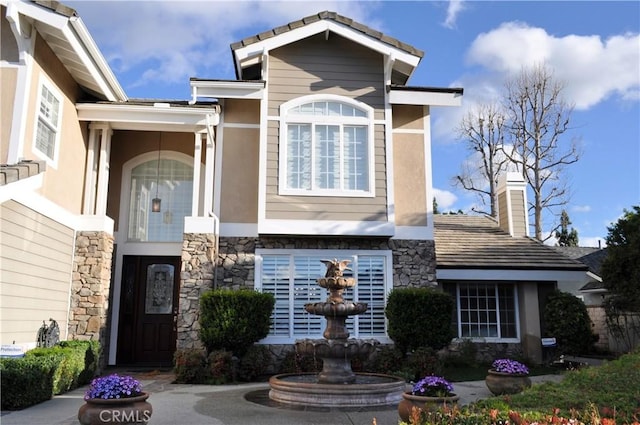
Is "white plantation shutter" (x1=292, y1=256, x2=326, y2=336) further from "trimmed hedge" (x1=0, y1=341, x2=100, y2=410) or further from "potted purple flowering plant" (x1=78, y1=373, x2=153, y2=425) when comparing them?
"potted purple flowering plant" (x1=78, y1=373, x2=153, y2=425)

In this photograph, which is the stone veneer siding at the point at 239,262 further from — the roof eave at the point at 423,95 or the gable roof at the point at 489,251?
the roof eave at the point at 423,95

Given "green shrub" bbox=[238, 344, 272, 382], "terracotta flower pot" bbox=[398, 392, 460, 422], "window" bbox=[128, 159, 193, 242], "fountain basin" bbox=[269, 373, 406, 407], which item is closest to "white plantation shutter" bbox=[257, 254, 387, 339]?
"green shrub" bbox=[238, 344, 272, 382]

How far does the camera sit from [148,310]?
12.4m

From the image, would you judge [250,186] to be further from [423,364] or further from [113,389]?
[113,389]

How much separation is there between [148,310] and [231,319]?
3041mm

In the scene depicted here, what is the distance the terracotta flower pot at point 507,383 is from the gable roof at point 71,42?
8.68 metres

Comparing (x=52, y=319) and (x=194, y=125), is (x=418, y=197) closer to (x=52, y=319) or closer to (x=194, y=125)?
(x=194, y=125)

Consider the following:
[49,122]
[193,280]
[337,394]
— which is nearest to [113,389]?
[337,394]

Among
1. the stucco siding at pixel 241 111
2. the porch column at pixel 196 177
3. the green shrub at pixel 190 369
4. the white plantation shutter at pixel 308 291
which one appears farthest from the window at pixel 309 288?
the stucco siding at pixel 241 111

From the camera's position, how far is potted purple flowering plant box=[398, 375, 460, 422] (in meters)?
5.82

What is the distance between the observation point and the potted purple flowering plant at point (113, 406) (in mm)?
5344

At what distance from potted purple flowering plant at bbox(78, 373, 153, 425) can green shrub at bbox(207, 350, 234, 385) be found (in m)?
4.37

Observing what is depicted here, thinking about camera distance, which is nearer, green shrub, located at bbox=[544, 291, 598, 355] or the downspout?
the downspout

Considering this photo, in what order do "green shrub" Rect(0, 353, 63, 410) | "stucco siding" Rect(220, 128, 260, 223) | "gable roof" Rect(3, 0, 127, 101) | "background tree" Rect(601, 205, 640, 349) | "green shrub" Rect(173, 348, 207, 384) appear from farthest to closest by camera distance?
"stucco siding" Rect(220, 128, 260, 223) → "background tree" Rect(601, 205, 640, 349) → "green shrub" Rect(173, 348, 207, 384) → "gable roof" Rect(3, 0, 127, 101) → "green shrub" Rect(0, 353, 63, 410)
